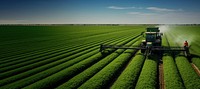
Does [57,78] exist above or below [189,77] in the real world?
below

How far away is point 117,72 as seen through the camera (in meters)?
12.4

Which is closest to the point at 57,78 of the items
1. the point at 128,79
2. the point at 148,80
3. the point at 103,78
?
the point at 103,78

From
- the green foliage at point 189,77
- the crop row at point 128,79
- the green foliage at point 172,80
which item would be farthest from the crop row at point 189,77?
the crop row at point 128,79

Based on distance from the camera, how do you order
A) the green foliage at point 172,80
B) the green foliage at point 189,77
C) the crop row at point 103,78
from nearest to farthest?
the green foliage at point 172,80 → the green foliage at point 189,77 → the crop row at point 103,78

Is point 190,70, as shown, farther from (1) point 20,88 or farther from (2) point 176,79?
(1) point 20,88

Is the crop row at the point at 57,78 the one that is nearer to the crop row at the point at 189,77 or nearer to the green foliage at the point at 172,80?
the green foliage at the point at 172,80

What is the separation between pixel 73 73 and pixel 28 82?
291 cm

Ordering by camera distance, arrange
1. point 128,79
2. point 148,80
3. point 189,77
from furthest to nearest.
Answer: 1. point 189,77
2. point 128,79
3. point 148,80

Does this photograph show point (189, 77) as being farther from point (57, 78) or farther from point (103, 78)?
point (57, 78)

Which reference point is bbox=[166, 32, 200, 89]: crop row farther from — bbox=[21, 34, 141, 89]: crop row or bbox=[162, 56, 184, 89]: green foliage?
bbox=[21, 34, 141, 89]: crop row

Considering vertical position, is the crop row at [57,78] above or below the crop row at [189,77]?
below

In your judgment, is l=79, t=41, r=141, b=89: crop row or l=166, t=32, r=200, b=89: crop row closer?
l=166, t=32, r=200, b=89: crop row

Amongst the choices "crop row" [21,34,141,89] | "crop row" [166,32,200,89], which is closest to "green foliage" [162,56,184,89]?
"crop row" [166,32,200,89]

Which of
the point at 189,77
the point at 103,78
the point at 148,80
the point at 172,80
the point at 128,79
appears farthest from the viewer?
the point at 103,78
